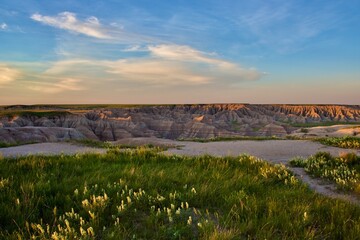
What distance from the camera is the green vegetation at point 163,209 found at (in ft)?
12.6

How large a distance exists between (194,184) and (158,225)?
7.06 feet

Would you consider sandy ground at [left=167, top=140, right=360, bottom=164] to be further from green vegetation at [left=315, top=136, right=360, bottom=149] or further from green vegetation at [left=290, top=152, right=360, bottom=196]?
green vegetation at [left=290, top=152, right=360, bottom=196]

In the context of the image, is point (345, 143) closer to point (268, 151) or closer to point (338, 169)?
point (268, 151)

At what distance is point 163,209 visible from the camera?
→ 4.67 m

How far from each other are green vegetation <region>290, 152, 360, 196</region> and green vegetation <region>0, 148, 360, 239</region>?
1.59 meters

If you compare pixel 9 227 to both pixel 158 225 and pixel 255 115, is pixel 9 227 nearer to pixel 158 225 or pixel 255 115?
pixel 158 225

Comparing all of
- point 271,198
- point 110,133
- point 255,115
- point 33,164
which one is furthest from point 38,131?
point 255,115

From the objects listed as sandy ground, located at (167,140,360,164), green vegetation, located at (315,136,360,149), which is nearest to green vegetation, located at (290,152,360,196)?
sandy ground, located at (167,140,360,164)

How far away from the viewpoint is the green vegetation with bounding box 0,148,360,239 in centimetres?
383

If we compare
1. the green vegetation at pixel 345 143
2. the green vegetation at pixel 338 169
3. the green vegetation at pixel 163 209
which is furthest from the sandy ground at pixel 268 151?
the green vegetation at pixel 163 209

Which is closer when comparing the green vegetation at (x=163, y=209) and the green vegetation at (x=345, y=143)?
the green vegetation at (x=163, y=209)

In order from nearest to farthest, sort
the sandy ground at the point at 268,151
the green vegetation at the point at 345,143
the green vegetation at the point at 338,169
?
the green vegetation at the point at 338,169
the sandy ground at the point at 268,151
the green vegetation at the point at 345,143

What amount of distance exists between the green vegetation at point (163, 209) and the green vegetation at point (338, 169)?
1593 millimetres

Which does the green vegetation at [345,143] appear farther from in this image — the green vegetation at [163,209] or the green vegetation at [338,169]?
the green vegetation at [163,209]
